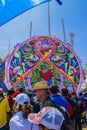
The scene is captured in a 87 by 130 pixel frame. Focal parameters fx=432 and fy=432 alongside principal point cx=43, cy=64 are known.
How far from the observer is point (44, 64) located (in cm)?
2627

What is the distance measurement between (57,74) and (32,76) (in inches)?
59.3

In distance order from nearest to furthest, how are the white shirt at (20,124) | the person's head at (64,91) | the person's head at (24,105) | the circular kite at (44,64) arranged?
the white shirt at (20,124), the person's head at (24,105), the person's head at (64,91), the circular kite at (44,64)

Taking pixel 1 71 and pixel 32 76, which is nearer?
pixel 32 76

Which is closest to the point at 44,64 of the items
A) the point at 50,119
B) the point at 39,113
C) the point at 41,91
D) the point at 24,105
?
the point at 41,91

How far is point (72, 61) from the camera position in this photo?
26047 mm

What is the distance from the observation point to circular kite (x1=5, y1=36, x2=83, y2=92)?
25.5m

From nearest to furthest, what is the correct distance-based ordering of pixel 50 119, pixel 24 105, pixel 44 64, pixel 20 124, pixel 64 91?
pixel 50 119
pixel 20 124
pixel 24 105
pixel 64 91
pixel 44 64

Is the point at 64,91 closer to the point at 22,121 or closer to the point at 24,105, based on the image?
the point at 24,105

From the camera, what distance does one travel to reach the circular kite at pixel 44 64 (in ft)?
83.8

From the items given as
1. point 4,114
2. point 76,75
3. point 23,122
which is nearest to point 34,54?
point 76,75

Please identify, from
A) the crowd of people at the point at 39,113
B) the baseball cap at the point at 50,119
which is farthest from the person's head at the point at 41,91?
the baseball cap at the point at 50,119

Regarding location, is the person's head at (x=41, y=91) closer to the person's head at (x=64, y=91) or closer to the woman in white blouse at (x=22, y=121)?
the woman in white blouse at (x=22, y=121)

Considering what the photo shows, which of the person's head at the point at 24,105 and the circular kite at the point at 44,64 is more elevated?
the circular kite at the point at 44,64

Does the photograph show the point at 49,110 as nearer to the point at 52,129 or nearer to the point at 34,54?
the point at 52,129
